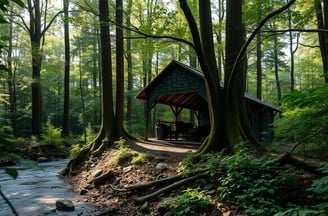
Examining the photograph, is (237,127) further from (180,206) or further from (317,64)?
(317,64)

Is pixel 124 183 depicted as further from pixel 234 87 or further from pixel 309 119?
pixel 309 119

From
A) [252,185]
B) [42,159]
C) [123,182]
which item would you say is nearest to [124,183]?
[123,182]

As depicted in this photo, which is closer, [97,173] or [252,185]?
[252,185]

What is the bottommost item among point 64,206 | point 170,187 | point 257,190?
point 64,206

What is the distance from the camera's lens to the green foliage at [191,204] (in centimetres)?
491

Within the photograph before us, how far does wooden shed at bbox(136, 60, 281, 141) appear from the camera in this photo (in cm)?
1145

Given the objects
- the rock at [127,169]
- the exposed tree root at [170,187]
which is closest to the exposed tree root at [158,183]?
the exposed tree root at [170,187]

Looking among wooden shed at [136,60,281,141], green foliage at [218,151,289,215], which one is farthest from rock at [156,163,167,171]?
wooden shed at [136,60,281,141]

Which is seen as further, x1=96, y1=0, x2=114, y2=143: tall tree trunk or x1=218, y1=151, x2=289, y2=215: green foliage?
x1=96, y1=0, x2=114, y2=143: tall tree trunk

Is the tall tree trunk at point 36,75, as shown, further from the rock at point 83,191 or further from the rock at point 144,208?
the rock at point 144,208

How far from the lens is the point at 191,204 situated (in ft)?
16.7

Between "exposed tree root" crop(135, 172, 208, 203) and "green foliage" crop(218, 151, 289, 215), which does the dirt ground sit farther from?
"green foliage" crop(218, 151, 289, 215)

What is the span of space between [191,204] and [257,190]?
120 cm

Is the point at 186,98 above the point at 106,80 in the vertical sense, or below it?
below
